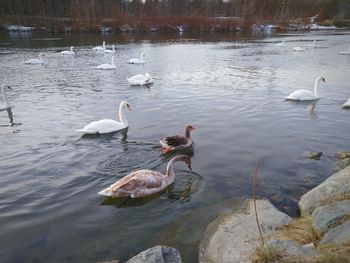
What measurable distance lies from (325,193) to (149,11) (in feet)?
286

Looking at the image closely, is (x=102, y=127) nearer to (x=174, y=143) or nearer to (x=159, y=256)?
(x=174, y=143)

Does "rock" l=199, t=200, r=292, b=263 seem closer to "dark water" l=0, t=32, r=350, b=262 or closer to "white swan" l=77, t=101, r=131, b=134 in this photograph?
"dark water" l=0, t=32, r=350, b=262

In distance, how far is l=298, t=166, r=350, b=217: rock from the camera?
642cm

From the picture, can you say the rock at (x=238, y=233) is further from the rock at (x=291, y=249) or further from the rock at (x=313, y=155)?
the rock at (x=313, y=155)

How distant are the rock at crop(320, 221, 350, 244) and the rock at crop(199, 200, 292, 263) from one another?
3.40ft

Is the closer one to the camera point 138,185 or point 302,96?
point 138,185

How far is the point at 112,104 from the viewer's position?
15922 mm

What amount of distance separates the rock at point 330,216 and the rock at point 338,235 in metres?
0.27

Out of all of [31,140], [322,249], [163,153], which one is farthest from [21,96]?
[322,249]

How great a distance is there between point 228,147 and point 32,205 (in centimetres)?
559

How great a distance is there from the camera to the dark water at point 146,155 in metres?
6.42

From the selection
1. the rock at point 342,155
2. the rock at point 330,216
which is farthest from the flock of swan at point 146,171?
the rock at point 342,155

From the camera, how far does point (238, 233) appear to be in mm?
5992

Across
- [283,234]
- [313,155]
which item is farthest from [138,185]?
[313,155]
